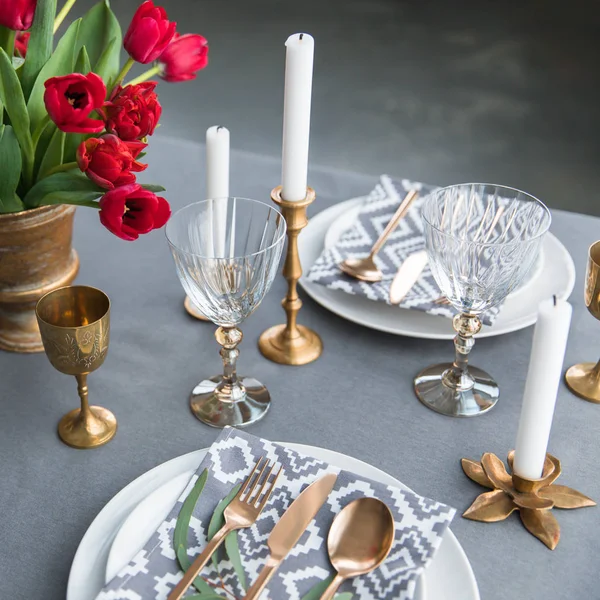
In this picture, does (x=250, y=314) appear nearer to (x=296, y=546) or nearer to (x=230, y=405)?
(x=230, y=405)

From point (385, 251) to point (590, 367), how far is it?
0.86 ft

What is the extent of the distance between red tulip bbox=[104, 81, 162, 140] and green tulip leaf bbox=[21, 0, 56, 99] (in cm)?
9

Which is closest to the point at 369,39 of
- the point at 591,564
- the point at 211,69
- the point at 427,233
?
the point at 211,69

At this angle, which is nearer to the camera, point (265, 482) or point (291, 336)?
point (265, 482)

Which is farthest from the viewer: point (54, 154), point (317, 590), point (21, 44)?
point (21, 44)

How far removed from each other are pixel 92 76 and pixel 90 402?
1.01 feet

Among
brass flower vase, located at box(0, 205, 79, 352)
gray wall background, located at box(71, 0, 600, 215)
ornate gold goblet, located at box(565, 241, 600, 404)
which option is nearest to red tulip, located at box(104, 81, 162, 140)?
brass flower vase, located at box(0, 205, 79, 352)

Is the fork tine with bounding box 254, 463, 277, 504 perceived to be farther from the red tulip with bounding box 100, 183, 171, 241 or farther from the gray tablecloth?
the red tulip with bounding box 100, 183, 171, 241

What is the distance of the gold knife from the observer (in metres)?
0.57

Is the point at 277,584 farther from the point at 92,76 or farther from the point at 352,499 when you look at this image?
the point at 92,76

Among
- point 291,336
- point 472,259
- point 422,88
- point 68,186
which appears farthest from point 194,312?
point 422,88

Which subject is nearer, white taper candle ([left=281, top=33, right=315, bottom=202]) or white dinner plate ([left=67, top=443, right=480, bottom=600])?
white dinner plate ([left=67, top=443, right=480, bottom=600])

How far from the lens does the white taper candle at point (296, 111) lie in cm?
72

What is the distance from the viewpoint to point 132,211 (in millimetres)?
727
